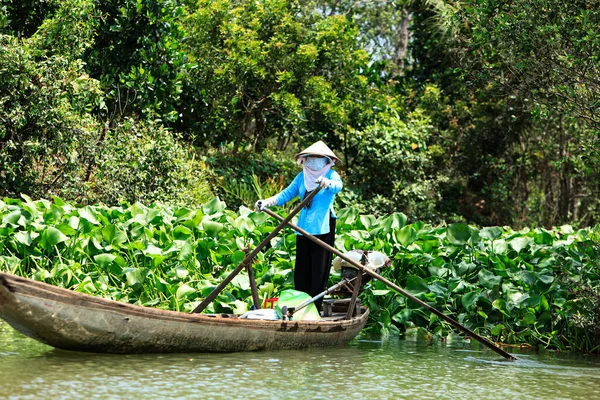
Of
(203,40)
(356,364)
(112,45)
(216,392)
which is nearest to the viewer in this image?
(216,392)

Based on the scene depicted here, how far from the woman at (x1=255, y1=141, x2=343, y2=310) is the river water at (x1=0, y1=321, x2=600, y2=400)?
690mm

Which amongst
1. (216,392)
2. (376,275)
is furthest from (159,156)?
(216,392)

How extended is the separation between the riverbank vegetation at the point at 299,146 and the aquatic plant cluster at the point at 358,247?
0.02m

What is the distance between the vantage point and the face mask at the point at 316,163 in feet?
24.7

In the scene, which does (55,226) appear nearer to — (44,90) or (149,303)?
(149,303)

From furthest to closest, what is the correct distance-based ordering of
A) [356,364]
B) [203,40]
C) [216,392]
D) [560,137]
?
[560,137] → [203,40] → [356,364] → [216,392]

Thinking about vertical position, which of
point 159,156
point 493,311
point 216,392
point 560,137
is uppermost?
point 560,137

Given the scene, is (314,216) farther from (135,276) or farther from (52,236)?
(52,236)

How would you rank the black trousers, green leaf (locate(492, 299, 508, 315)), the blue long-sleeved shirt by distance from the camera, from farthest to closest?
green leaf (locate(492, 299, 508, 315)), the black trousers, the blue long-sleeved shirt

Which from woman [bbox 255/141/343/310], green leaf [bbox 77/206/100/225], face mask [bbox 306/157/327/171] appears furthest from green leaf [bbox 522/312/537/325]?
green leaf [bbox 77/206/100/225]

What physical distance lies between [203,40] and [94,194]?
4681 millimetres

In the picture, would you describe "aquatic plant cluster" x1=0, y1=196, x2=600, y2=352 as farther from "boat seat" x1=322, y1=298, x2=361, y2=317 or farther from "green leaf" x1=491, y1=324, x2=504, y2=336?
"boat seat" x1=322, y1=298, x2=361, y2=317

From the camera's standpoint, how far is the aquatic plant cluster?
8.00 m

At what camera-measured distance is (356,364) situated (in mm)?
6652
